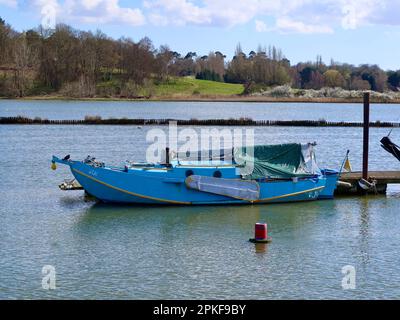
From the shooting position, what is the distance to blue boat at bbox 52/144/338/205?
36.7 metres

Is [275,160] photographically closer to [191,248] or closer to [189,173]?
[189,173]

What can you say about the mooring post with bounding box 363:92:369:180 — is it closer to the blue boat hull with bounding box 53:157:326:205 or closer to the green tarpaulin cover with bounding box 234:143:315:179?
the green tarpaulin cover with bounding box 234:143:315:179

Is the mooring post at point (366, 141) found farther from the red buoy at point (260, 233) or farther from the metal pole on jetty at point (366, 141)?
the red buoy at point (260, 233)

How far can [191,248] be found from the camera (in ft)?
96.8

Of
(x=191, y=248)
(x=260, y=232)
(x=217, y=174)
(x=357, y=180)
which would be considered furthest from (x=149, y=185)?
(x=357, y=180)

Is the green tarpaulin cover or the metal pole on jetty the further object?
the metal pole on jetty

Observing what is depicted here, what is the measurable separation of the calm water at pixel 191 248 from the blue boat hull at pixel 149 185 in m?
0.53

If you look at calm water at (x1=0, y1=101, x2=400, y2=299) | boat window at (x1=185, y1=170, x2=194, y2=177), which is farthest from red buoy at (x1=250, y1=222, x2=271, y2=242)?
boat window at (x1=185, y1=170, x2=194, y2=177)

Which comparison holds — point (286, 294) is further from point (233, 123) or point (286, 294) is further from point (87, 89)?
point (87, 89)

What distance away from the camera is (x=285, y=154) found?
128 feet

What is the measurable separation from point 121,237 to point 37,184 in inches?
641

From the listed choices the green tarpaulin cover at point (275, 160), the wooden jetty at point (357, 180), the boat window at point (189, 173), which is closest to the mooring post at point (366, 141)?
the wooden jetty at point (357, 180)

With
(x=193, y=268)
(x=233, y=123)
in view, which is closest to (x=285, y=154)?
(x=193, y=268)

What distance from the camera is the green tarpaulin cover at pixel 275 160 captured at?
38031mm
